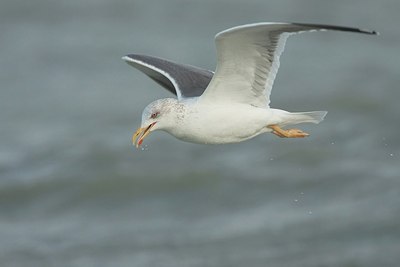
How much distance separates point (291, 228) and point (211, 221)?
1280 millimetres

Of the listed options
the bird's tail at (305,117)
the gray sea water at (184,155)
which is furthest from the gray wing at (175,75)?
the gray sea water at (184,155)

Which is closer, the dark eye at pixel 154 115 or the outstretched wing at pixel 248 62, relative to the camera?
the outstretched wing at pixel 248 62

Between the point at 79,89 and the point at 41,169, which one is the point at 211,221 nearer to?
the point at 41,169

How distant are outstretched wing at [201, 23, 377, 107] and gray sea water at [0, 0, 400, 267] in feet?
20.1

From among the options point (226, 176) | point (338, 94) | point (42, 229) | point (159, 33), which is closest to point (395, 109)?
Answer: point (338, 94)

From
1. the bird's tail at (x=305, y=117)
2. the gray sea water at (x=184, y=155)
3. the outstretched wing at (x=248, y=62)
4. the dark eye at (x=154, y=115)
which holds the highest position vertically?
the outstretched wing at (x=248, y=62)

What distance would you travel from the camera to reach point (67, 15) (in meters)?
23.9

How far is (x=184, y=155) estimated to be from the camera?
19375mm

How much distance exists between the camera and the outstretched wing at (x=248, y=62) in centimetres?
898

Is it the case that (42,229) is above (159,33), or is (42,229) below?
below

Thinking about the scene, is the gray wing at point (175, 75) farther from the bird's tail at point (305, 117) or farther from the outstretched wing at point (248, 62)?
the bird's tail at point (305, 117)

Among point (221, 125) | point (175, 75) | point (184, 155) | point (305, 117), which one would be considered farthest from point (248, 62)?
point (184, 155)

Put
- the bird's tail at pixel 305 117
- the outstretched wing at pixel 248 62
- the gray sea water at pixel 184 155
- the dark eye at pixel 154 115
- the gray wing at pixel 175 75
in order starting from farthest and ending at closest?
the gray sea water at pixel 184 155
the gray wing at pixel 175 75
the bird's tail at pixel 305 117
the dark eye at pixel 154 115
the outstretched wing at pixel 248 62

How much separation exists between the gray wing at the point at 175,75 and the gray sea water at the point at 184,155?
207 inches
